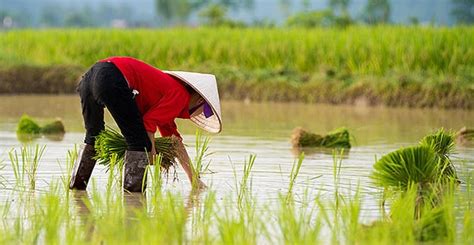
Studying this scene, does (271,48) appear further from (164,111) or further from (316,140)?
(164,111)

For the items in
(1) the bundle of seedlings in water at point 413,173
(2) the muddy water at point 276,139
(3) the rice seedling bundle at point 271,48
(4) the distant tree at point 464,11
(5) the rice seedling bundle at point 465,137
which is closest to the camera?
(1) the bundle of seedlings in water at point 413,173

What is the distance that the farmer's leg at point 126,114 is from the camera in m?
6.66

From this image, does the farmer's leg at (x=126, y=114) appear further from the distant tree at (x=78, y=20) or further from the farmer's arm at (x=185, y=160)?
the distant tree at (x=78, y=20)

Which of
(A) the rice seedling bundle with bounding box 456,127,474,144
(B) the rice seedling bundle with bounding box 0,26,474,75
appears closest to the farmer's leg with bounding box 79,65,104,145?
(A) the rice seedling bundle with bounding box 456,127,474,144

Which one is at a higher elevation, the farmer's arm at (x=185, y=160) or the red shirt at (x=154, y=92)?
the red shirt at (x=154, y=92)

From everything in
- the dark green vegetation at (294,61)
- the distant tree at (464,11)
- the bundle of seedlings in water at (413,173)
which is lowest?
the bundle of seedlings in water at (413,173)

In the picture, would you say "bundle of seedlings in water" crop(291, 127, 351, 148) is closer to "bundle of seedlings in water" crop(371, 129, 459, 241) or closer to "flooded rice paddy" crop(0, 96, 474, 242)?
"flooded rice paddy" crop(0, 96, 474, 242)

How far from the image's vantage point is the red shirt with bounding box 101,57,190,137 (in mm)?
6750

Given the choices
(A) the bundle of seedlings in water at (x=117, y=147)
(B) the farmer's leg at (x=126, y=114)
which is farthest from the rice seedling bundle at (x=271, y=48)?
(B) the farmer's leg at (x=126, y=114)

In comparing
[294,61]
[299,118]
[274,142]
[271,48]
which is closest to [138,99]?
[274,142]

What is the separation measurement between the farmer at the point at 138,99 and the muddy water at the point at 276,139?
1.54ft

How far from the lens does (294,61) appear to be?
18156 millimetres

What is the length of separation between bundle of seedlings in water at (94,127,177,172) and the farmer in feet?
0.18

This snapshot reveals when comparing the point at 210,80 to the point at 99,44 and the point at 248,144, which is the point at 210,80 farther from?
the point at 99,44
